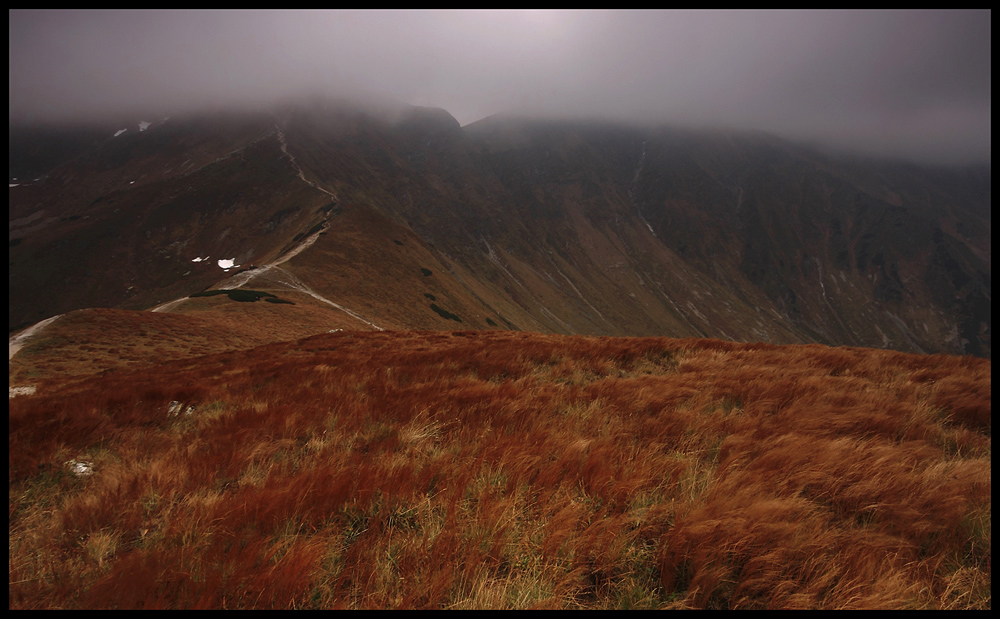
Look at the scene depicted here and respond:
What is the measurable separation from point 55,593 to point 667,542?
3.60 m

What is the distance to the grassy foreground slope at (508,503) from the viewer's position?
6.94ft

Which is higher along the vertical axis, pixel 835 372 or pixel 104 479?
pixel 104 479

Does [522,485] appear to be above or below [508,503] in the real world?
below

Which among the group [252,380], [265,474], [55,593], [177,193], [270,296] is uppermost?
[177,193]

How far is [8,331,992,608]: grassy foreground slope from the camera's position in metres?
2.12

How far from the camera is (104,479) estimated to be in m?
3.23

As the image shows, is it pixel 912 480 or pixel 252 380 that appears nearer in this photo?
pixel 912 480

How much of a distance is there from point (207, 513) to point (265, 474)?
94cm

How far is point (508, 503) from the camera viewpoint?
263 centimetres

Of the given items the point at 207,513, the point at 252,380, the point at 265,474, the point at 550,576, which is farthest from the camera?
the point at 252,380

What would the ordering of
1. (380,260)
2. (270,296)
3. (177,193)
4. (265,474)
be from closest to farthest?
(265,474), (270,296), (380,260), (177,193)

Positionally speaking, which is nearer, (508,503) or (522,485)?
(508,503)
